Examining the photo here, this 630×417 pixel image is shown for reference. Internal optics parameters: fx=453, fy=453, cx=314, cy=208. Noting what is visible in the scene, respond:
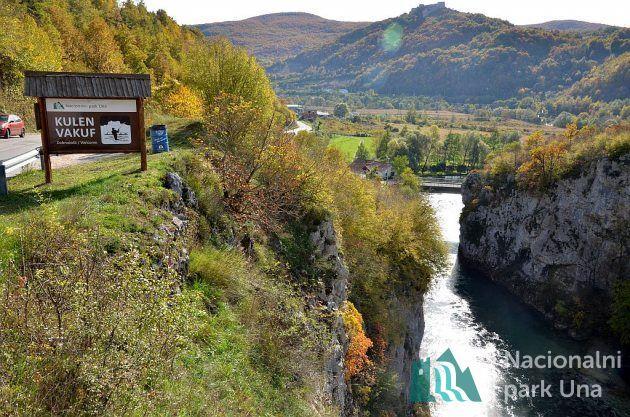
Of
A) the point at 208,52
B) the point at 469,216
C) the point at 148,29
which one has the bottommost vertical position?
the point at 469,216

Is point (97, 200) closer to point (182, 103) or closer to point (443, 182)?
point (182, 103)

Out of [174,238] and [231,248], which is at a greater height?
[174,238]

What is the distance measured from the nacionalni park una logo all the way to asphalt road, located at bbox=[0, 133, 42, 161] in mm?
24822

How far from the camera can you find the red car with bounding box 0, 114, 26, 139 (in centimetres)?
2112

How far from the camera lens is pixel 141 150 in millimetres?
14008

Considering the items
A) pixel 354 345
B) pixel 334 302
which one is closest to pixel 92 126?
pixel 334 302

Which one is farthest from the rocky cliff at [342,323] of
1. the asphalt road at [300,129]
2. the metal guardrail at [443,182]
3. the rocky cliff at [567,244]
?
the metal guardrail at [443,182]

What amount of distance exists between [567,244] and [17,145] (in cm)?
4813

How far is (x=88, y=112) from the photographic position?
13.3m

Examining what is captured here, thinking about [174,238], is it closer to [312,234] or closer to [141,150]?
[141,150]

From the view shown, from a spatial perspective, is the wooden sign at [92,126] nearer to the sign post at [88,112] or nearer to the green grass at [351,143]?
the sign post at [88,112]

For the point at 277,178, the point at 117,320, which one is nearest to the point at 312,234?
the point at 277,178

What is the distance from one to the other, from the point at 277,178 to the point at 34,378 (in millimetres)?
14426

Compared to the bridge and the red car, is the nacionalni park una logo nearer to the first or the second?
the red car
